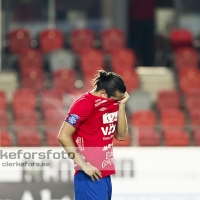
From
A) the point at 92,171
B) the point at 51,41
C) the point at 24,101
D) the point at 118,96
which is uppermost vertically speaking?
the point at 51,41

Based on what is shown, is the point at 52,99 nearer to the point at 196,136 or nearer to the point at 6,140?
the point at 6,140

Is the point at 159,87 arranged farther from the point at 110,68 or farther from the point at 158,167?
the point at 158,167

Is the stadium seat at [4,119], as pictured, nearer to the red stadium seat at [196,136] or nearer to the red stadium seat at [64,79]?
the red stadium seat at [64,79]

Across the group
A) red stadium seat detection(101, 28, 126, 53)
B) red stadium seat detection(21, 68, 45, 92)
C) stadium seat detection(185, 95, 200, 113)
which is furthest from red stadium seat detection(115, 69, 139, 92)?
red stadium seat detection(21, 68, 45, 92)

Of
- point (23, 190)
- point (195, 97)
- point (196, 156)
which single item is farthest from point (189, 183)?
point (195, 97)

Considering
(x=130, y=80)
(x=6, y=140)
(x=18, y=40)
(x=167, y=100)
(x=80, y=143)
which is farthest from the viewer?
(x=18, y=40)

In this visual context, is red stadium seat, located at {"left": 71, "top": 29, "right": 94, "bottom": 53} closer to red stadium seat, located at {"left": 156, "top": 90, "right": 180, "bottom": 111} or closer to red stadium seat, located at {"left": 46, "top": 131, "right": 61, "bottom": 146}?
red stadium seat, located at {"left": 156, "top": 90, "right": 180, "bottom": 111}

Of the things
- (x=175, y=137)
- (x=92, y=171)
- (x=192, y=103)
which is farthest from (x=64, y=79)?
(x=92, y=171)

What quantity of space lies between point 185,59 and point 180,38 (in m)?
0.47

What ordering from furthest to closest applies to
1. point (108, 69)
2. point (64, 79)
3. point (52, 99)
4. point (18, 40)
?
1. point (18, 40)
2. point (108, 69)
3. point (64, 79)
4. point (52, 99)

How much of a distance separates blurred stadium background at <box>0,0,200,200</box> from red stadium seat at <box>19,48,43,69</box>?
14 millimetres

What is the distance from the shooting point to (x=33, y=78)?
8.60 m

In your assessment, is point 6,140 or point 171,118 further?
point 171,118

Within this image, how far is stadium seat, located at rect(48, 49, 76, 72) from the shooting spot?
9.02m
